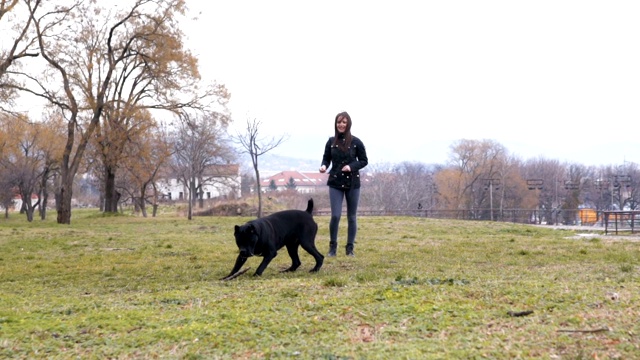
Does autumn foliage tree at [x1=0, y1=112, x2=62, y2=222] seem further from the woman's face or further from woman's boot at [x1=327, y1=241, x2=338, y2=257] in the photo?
the woman's face

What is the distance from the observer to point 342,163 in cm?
883

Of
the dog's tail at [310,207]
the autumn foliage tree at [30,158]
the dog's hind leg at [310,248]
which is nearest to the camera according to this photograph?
the dog's hind leg at [310,248]

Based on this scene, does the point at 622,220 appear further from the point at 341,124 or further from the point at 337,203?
the point at 341,124

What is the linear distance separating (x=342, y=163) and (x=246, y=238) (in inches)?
91.0

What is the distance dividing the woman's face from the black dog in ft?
4.60

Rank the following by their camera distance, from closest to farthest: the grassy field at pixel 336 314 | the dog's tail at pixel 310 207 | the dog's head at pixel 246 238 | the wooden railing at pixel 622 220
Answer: the grassy field at pixel 336 314, the dog's head at pixel 246 238, the dog's tail at pixel 310 207, the wooden railing at pixel 622 220

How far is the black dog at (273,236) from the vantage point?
708 cm

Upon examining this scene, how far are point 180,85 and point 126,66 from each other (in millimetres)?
4183

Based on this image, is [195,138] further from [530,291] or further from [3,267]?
[530,291]

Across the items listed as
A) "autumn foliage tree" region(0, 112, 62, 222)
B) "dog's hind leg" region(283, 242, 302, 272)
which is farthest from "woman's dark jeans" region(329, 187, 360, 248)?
"autumn foliage tree" region(0, 112, 62, 222)

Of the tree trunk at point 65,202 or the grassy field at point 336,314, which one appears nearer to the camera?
the grassy field at point 336,314

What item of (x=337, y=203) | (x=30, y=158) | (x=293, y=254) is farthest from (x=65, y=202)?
(x=30, y=158)

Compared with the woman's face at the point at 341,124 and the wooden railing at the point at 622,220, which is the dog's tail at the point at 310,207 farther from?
the wooden railing at the point at 622,220

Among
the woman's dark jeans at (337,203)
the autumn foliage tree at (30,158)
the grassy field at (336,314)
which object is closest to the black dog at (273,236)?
the grassy field at (336,314)
